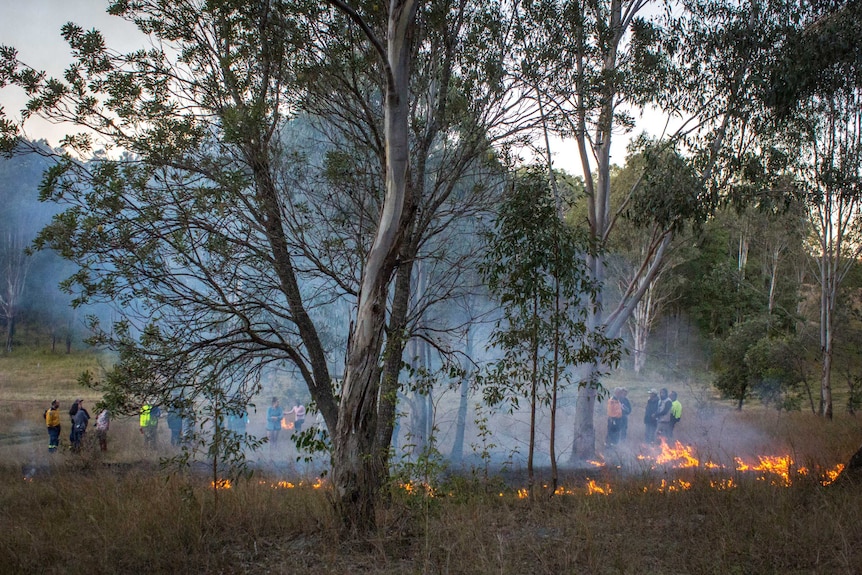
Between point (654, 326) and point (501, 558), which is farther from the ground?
point (654, 326)

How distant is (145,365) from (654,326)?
3283cm

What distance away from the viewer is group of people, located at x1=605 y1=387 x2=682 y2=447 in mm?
17312

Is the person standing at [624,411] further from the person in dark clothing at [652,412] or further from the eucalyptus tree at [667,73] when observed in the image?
the eucalyptus tree at [667,73]

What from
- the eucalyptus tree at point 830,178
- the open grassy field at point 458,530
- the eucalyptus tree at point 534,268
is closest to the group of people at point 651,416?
the eucalyptus tree at point 830,178

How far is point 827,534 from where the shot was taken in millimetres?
5516

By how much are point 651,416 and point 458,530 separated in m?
14.1

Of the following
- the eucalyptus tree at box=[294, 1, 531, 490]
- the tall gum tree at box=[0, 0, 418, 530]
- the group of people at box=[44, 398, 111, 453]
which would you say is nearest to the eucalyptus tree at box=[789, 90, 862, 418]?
the eucalyptus tree at box=[294, 1, 531, 490]

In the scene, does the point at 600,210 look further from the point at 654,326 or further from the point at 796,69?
the point at 654,326

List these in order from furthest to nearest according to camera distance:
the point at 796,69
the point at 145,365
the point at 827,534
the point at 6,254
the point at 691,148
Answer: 1. the point at 6,254
2. the point at 691,148
3. the point at 796,69
4. the point at 145,365
5. the point at 827,534

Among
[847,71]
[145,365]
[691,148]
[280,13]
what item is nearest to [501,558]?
[145,365]

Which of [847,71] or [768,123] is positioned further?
[768,123]

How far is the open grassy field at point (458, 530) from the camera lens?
4.93 m

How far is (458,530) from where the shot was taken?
5551 millimetres

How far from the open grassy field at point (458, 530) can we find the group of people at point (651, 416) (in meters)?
9.08
